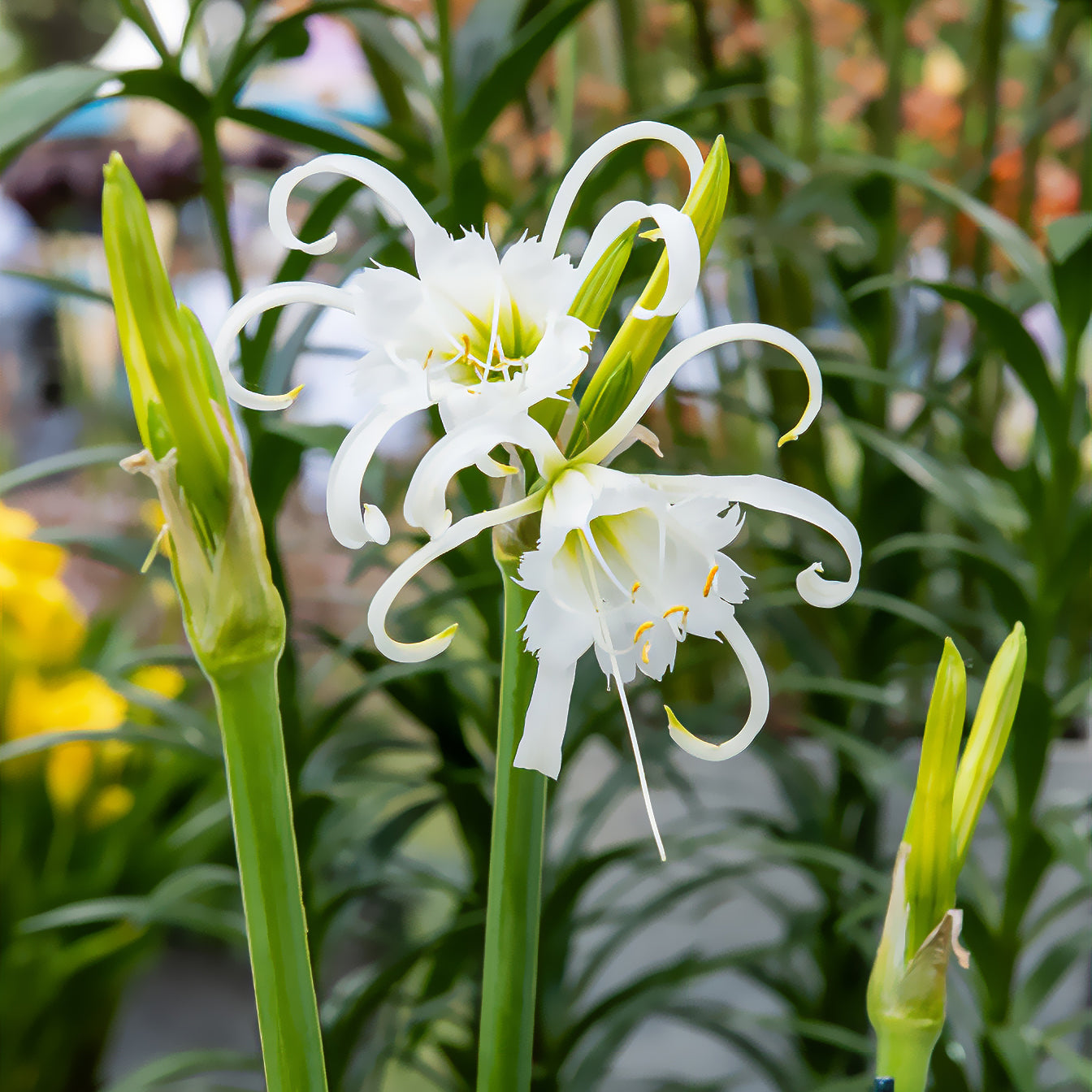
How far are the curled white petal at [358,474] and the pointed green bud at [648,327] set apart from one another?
0.03 meters

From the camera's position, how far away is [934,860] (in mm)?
171

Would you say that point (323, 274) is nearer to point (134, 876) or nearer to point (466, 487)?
point (466, 487)

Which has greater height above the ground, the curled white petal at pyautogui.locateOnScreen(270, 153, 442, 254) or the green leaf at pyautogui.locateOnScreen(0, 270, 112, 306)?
the green leaf at pyautogui.locateOnScreen(0, 270, 112, 306)

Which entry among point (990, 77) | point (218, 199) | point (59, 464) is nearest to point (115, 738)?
point (59, 464)

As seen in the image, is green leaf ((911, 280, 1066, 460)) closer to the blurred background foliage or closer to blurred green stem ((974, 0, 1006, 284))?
the blurred background foliage

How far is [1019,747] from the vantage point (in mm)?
399

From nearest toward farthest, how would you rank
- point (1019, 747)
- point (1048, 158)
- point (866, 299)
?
point (1019, 747) < point (866, 299) < point (1048, 158)

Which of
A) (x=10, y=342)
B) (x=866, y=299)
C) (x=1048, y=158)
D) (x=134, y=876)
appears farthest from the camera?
(x=10, y=342)

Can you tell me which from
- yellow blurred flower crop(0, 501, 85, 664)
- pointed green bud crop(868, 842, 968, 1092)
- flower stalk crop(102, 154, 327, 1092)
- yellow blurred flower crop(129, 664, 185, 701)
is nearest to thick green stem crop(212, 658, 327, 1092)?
flower stalk crop(102, 154, 327, 1092)

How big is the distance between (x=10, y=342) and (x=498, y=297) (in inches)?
62.2

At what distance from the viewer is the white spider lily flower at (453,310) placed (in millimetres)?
146

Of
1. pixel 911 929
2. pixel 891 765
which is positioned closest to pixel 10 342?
pixel 891 765

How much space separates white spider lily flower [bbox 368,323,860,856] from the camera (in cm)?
14

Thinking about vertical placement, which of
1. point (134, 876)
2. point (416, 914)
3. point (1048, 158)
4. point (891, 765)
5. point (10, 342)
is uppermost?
point (1048, 158)
